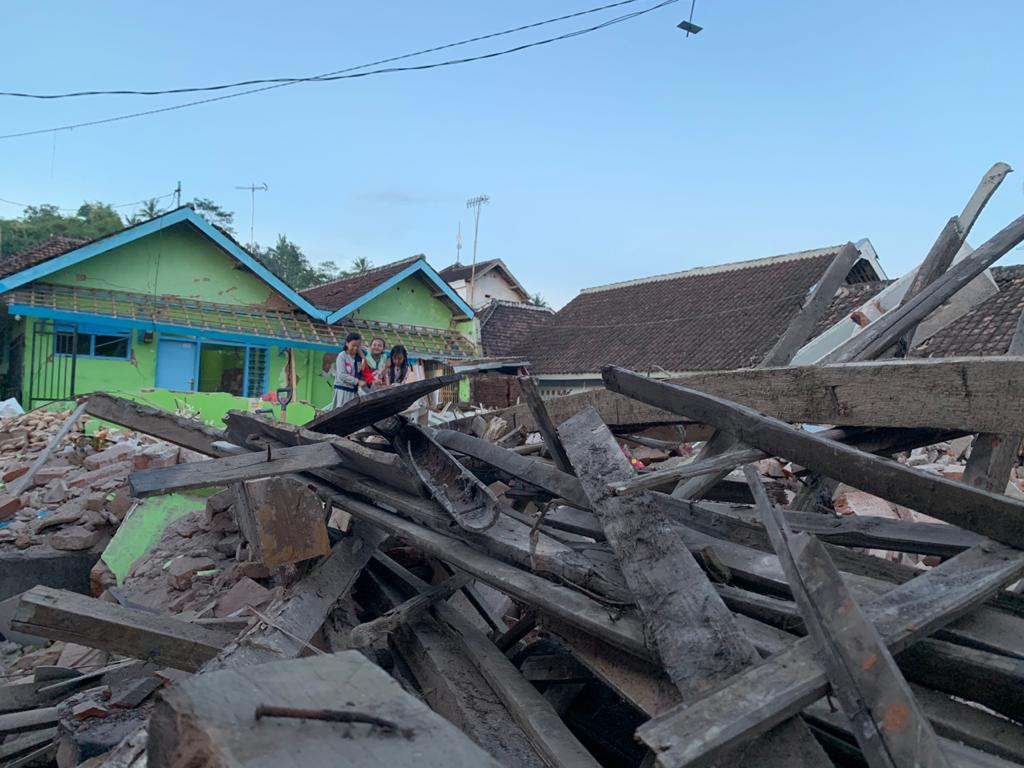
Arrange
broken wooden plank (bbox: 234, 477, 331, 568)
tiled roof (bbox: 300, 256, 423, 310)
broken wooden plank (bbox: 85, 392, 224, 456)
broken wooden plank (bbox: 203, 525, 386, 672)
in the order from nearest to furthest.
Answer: broken wooden plank (bbox: 203, 525, 386, 672) < broken wooden plank (bbox: 234, 477, 331, 568) < broken wooden plank (bbox: 85, 392, 224, 456) < tiled roof (bbox: 300, 256, 423, 310)

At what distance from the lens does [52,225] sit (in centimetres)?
3269

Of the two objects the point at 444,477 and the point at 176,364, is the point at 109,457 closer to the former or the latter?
the point at 444,477

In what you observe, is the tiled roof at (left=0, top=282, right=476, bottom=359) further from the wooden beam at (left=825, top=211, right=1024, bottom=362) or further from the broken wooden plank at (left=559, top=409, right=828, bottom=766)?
the wooden beam at (left=825, top=211, right=1024, bottom=362)

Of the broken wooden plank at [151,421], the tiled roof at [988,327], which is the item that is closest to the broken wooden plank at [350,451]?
the broken wooden plank at [151,421]

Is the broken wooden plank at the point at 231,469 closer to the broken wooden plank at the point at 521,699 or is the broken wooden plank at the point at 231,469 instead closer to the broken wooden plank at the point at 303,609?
the broken wooden plank at the point at 303,609

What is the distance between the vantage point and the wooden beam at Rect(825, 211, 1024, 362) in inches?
117

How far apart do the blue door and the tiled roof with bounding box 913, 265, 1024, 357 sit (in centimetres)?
1485

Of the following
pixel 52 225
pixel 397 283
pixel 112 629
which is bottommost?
pixel 112 629

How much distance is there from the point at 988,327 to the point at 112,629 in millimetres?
13707

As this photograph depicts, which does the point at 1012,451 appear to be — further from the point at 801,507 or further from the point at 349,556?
the point at 349,556

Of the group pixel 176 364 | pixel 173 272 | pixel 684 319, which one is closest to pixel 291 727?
pixel 176 364

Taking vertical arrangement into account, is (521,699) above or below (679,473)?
below

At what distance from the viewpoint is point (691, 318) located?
19.7 m

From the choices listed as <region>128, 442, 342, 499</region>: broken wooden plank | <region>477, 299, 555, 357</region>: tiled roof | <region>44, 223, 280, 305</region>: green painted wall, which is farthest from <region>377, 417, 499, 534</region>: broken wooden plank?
<region>477, 299, 555, 357</region>: tiled roof
